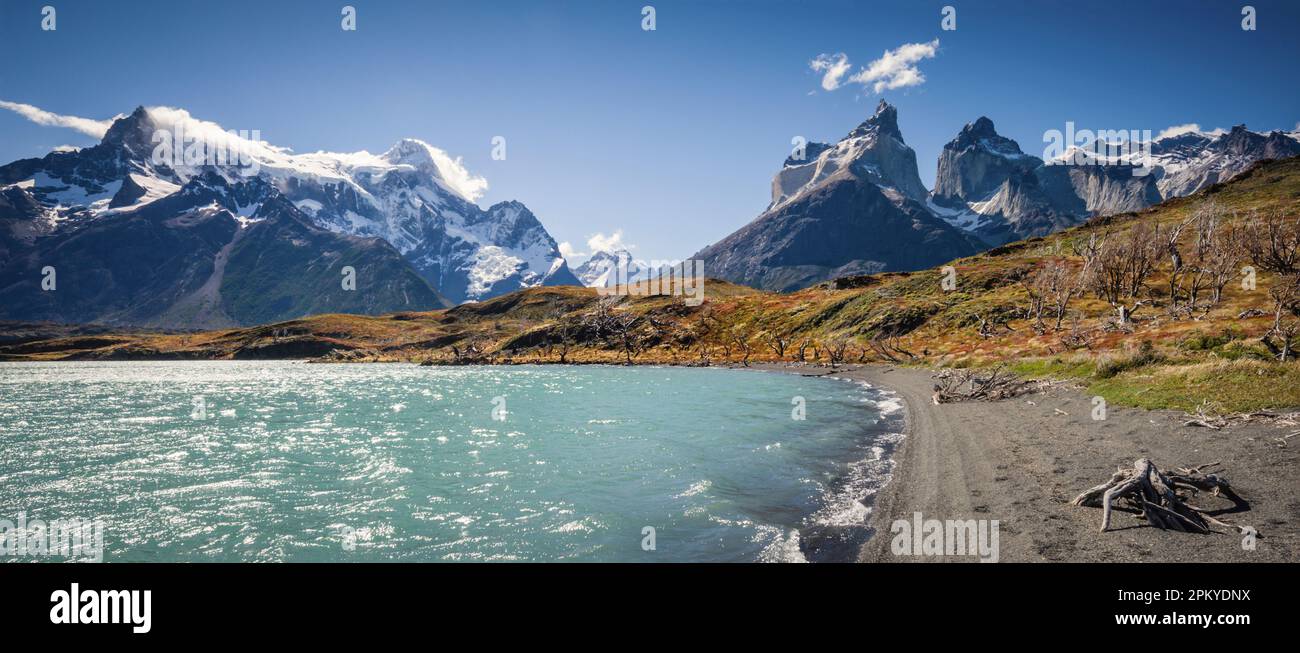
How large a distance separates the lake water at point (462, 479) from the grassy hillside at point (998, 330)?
571 inches

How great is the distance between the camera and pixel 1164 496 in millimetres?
12453

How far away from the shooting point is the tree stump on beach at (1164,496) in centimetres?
1202

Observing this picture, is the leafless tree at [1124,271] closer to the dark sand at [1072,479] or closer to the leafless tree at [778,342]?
the leafless tree at [778,342]

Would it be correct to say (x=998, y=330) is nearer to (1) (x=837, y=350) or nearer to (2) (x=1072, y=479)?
(1) (x=837, y=350)

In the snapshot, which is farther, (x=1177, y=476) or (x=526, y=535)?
(x=526, y=535)

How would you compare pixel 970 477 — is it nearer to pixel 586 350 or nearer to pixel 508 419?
pixel 508 419

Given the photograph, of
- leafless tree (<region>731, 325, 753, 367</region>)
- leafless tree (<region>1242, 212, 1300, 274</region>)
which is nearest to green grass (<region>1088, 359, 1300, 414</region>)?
leafless tree (<region>1242, 212, 1300, 274</region>)

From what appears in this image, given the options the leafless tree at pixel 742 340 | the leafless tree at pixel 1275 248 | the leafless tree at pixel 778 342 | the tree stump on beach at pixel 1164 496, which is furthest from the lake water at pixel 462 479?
the leafless tree at pixel 1275 248

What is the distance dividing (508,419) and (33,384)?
283ft

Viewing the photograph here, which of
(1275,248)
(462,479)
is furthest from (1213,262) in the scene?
(462,479)

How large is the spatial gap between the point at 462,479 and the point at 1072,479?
21.9 m

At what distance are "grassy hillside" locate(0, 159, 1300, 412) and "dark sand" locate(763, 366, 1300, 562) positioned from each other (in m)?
3.96

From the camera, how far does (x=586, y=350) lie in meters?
133

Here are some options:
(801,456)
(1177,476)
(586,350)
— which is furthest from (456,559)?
(586,350)
